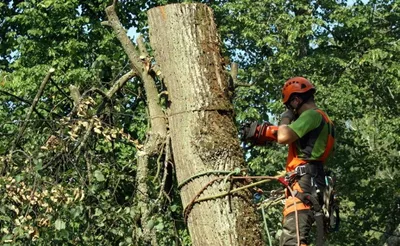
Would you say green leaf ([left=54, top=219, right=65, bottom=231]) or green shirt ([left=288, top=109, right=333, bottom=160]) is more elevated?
green shirt ([left=288, top=109, right=333, bottom=160])

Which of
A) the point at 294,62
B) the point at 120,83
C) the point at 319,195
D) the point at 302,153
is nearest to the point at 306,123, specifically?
the point at 302,153

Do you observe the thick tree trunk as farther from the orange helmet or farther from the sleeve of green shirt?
the orange helmet

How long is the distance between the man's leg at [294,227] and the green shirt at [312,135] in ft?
1.13

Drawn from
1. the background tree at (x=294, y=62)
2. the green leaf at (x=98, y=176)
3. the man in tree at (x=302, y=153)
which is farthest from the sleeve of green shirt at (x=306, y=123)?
the background tree at (x=294, y=62)

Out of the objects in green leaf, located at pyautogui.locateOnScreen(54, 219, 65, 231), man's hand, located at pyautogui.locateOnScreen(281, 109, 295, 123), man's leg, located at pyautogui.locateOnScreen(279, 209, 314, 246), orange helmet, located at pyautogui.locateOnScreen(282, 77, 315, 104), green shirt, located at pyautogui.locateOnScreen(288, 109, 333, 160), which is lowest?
man's leg, located at pyautogui.locateOnScreen(279, 209, 314, 246)

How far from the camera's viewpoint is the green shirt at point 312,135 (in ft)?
16.3

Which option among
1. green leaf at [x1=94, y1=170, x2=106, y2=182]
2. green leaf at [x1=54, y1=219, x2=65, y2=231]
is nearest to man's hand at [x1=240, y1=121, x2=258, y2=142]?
green leaf at [x1=94, y1=170, x2=106, y2=182]

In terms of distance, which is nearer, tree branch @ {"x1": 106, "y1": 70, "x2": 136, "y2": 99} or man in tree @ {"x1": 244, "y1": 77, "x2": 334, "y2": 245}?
man in tree @ {"x1": 244, "y1": 77, "x2": 334, "y2": 245}

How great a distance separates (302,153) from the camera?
16.6 ft

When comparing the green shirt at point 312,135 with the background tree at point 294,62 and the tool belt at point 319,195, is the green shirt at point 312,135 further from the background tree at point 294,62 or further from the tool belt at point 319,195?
the background tree at point 294,62

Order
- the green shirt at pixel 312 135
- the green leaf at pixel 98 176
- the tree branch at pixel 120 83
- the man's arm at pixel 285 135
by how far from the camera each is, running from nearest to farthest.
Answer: the man's arm at pixel 285 135, the green shirt at pixel 312 135, the green leaf at pixel 98 176, the tree branch at pixel 120 83

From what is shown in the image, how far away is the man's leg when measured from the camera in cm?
487

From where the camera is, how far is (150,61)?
18.5ft

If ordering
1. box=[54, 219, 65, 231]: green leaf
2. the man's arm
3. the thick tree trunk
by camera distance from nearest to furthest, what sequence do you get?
the thick tree trunk, the man's arm, box=[54, 219, 65, 231]: green leaf
